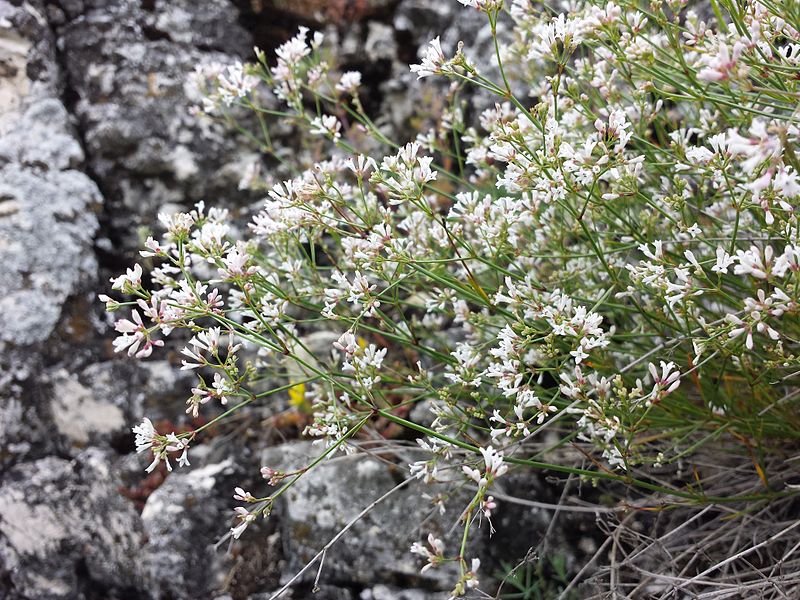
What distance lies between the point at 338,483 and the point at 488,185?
1.48 metres

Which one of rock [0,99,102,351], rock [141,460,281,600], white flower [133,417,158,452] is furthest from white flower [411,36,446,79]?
rock [0,99,102,351]

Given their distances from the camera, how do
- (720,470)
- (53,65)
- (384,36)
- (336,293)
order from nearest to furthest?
(336,293), (720,470), (53,65), (384,36)

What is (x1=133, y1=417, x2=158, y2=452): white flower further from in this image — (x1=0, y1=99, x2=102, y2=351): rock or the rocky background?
(x1=0, y1=99, x2=102, y2=351): rock

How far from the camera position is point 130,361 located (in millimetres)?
3627

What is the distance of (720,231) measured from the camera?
2389mm

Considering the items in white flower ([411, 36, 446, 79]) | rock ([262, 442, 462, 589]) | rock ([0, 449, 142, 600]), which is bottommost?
rock ([0, 449, 142, 600])

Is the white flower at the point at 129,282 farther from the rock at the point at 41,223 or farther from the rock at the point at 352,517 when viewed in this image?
the rock at the point at 41,223

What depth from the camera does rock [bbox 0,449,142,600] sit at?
3.03 m

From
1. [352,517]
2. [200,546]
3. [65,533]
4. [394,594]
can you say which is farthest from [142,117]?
[394,594]

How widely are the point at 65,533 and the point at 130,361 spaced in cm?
89

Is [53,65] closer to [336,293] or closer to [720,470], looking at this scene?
[336,293]

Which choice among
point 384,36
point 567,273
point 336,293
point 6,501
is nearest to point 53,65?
point 384,36

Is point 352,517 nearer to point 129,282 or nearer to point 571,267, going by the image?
point 571,267

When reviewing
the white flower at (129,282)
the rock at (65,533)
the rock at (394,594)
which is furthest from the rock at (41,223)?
the rock at (394,594)
